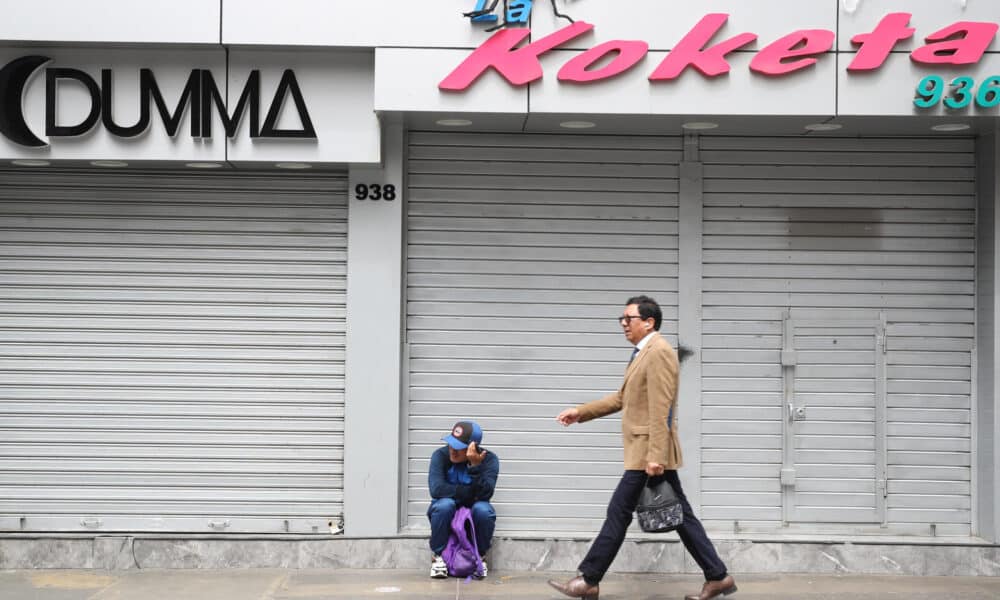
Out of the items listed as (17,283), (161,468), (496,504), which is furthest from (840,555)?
(17,283)

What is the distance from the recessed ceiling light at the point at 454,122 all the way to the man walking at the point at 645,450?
2076mm

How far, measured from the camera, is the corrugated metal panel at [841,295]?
939 centimetres

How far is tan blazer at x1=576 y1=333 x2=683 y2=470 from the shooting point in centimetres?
765

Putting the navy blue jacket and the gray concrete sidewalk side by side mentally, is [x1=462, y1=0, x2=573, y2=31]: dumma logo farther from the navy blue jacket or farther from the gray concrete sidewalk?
the gray concrete sidewalk

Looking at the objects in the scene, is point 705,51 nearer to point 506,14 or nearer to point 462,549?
point 506,14

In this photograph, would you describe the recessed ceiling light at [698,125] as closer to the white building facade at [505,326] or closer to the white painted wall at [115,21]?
the white building facade at [505,326]

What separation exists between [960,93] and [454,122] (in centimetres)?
370

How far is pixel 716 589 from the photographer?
790 centimetres

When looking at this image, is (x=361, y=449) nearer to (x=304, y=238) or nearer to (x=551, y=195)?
(x=304, y=238)

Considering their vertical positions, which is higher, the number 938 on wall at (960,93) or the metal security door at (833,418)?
the number 938 on wall at (960,93)

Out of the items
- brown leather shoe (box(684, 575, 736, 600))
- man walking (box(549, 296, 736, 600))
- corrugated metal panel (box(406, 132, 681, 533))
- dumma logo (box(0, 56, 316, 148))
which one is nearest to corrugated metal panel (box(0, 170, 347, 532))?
dumma logo (box(0, 56, 316, 148))

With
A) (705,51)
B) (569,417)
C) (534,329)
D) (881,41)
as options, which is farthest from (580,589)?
(881,41)

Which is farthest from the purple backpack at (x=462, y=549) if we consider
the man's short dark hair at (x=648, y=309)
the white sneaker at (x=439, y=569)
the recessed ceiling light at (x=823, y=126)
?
the recessed ceiling light at (x=823, y=126)

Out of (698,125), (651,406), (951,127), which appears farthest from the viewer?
(698,125)
